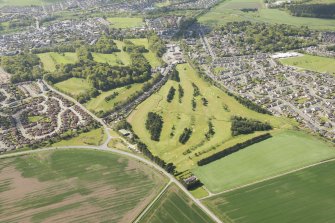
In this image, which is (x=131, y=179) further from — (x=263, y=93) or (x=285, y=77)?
(x=285, y=77)

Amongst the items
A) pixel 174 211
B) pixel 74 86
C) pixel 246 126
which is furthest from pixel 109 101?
pixel 174 211

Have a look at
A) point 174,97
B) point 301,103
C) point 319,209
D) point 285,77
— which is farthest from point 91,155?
point 285,77

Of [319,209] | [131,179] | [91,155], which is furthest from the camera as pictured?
[91,155]

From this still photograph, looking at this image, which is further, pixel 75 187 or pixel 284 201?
pixel 75 187

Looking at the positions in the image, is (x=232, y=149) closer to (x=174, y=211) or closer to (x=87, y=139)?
(x=174, y=211)

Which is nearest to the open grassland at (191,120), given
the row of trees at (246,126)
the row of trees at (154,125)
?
the row of trees at (154,125)
